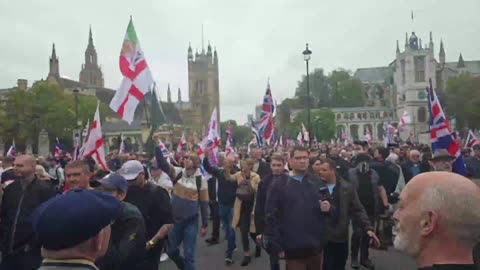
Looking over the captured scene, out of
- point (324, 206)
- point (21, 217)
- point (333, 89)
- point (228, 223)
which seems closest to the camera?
point (21, 217)

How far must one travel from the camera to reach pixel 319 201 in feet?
21.0

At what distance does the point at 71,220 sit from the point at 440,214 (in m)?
1.54

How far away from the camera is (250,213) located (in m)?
10.7

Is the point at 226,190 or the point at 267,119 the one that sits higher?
the point at 267,119

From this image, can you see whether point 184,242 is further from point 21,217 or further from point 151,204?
point 21,217

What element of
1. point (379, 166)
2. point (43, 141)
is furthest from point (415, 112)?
point (379, 166)

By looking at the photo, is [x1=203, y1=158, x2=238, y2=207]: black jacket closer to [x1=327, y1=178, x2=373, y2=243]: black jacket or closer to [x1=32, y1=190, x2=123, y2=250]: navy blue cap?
[x1=327, y1=178, x2=373, y2=243]: black jacket

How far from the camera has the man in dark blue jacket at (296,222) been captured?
20.3 feet

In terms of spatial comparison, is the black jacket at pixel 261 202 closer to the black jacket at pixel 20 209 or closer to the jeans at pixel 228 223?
the jeans at pixel 228 223

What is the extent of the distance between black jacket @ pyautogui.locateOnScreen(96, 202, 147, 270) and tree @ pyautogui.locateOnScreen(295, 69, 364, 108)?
425 ft

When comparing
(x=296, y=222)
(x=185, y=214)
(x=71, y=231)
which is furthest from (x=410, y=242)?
(x=185, y=214)

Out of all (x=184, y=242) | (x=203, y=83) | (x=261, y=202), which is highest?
(x=203, y=83)

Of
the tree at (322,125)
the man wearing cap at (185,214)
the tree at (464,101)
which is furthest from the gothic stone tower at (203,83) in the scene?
the man wearing cap at (185,214)

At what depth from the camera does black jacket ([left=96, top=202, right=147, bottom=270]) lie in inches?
174
